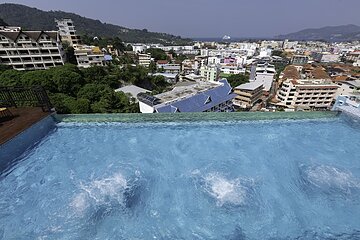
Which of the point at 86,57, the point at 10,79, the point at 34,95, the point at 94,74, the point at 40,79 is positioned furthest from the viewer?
the point at 86,57

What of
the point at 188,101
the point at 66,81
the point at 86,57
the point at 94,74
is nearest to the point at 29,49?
the point at 86,57

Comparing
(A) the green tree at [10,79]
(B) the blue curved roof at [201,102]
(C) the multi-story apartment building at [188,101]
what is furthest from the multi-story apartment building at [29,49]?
(B) the blue curved roof at [201,102]

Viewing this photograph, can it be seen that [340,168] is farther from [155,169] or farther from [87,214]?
[87,214]

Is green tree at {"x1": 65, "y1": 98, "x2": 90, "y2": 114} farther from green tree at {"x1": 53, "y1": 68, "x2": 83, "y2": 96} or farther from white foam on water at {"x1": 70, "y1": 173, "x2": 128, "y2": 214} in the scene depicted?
white foam on water at {"x1": 70, "y1": 173, "x2": 128, "y2": 214}

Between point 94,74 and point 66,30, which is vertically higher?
point 66,30

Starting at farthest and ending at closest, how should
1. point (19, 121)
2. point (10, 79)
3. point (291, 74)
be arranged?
point (291, 74) < point (10, 79) < point (19, 121)

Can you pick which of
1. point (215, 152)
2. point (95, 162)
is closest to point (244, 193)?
point (215, 152)

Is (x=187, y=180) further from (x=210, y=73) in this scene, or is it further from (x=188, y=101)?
(x=210, y=73)
